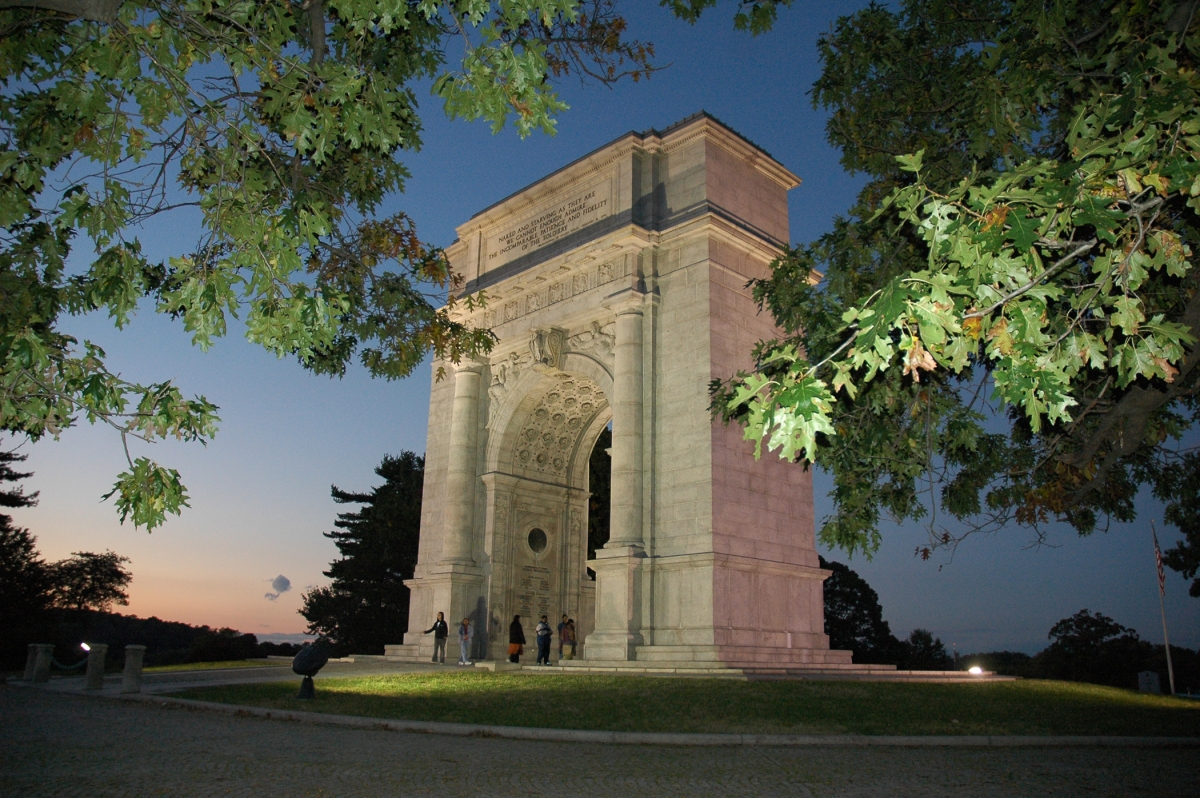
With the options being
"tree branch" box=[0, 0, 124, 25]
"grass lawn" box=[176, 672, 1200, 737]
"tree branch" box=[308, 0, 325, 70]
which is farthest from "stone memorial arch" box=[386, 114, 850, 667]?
"tree branch" box=[0, 0, 124, 25]

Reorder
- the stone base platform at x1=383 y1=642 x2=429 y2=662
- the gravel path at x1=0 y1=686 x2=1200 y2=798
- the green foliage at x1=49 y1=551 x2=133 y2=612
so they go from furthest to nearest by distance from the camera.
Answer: the green foliage at x1=49 y1=551 x2=133 y2=612
the stone base platform at x1=383 y1=642 x2=429 y2=662
the gravel path at x1=0 y1=686 x2=1200 y2=798

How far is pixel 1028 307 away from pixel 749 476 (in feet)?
58.2

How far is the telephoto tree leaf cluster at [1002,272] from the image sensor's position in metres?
3.72

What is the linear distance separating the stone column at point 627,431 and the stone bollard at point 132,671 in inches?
416

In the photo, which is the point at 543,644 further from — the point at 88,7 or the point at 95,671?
the point at 88,7

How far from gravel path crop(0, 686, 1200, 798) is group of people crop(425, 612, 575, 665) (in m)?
11.5

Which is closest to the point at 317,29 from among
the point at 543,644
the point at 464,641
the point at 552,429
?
the point at 543,644

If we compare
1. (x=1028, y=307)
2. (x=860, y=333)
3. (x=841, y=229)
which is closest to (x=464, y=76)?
(x=860, y=333)

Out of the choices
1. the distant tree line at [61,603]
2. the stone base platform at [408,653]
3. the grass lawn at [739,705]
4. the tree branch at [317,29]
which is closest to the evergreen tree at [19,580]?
the distant tree line at [61,603]

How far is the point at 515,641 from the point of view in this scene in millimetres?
23688

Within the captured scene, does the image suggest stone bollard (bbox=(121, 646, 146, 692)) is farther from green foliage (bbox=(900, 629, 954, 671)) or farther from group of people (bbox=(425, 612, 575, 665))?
green foliage (bbox=(900, 629, 954, 671))

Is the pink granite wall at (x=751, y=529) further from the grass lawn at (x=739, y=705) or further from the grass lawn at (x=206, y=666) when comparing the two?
the grass lawn at (x=206, y=666)

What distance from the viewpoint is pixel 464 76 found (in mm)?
5398

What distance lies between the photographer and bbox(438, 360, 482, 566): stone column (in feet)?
82.0
